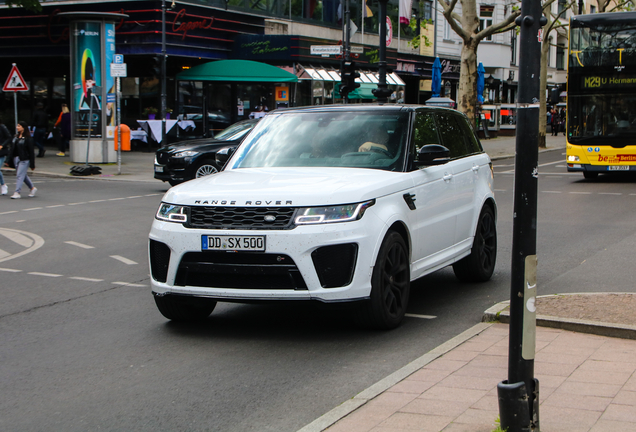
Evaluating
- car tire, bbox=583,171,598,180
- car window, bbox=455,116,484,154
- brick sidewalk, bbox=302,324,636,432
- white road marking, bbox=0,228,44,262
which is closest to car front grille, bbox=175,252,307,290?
brick sidewalk, bbox=302,324,636,432

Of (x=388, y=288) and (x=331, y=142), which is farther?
(x=331, y=142)

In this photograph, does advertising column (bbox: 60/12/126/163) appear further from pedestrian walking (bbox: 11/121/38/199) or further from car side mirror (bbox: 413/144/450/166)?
car side mirror (bbox: 413/144/450/166)

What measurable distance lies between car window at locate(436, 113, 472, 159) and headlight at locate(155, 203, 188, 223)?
2755 mm

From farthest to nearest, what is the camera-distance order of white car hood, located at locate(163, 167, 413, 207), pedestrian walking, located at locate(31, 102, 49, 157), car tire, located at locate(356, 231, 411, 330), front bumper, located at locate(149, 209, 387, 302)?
1. pedestrian walking, located at locate(31, 102, 49, 157)
2. car tire, located at locate(356, 231, 411, 330)
3. white car hood, located at locate(163, 167, 413, 207)
4. front bumper, located at locate(149, 209, 387, 302)

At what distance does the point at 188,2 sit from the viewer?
31.7m

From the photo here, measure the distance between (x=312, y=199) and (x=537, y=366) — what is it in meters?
1.86

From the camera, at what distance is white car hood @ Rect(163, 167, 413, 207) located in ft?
19.2

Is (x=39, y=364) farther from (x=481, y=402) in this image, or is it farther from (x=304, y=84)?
(x=304, y=84)

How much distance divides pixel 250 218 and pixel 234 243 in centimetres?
21

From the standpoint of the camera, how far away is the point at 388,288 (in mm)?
6215

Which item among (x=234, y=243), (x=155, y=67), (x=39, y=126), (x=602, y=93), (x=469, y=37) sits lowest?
(x=234, y=243)

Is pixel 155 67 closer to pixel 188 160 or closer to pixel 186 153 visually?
pixel 186 153

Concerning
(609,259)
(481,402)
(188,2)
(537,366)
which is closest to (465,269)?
(609,259)

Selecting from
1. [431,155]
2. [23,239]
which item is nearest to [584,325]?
[431,155]
